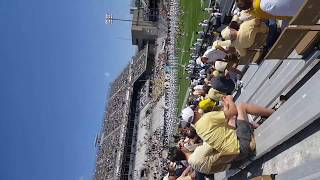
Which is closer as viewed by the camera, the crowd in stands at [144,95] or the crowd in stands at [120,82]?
the crowd in stands at [144,95]

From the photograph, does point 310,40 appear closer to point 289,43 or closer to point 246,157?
point 289,43

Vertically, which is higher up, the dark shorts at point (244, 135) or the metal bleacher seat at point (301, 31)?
the metal bleacher seat at point (301, 31)

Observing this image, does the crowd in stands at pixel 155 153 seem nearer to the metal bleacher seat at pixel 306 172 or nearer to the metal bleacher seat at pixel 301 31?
the metal bleacher seat at pixel 301 31

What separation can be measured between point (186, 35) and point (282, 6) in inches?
1302

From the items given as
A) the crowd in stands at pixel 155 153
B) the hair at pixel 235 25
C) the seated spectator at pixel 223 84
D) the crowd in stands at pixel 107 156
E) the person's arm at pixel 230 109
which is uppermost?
the hair at pixel 235 25

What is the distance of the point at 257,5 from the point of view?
672 centimetres

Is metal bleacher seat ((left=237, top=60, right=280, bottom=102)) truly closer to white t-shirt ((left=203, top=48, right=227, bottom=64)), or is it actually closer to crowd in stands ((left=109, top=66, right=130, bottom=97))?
white t-shirt ((left=203, top=48, right=227, bottom=64))

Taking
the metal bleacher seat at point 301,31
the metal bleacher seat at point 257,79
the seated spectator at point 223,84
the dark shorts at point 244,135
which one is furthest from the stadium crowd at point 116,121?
the metal bleacher seat at point 301,31

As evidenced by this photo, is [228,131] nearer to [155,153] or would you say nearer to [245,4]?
[245,4]

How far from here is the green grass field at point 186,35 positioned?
34.5 m

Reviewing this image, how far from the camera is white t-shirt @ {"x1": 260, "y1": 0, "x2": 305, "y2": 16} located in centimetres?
578

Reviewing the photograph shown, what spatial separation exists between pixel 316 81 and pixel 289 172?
1108 mm

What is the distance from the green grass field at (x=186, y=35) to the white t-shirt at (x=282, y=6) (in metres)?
26.2

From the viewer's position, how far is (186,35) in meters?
38.7
